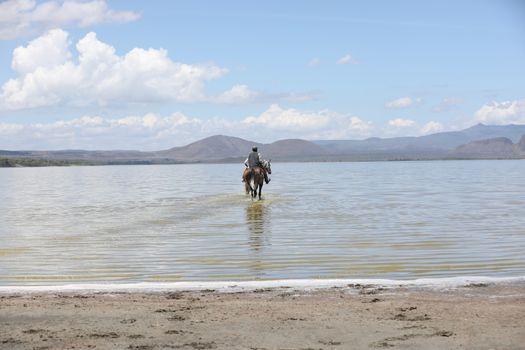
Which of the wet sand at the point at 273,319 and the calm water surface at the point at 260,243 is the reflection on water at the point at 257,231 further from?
the wet sand at the point at 273,319

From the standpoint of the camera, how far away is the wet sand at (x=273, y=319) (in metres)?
7.29

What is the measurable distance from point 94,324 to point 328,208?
20.7 m

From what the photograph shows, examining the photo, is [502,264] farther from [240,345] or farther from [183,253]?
[240,345]

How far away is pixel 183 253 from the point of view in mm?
15258

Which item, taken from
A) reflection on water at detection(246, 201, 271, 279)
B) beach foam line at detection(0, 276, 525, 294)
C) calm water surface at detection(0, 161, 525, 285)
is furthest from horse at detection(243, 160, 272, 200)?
beach foam line at detection(0, 276, 525, 294)

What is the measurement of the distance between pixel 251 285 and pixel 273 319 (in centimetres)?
257

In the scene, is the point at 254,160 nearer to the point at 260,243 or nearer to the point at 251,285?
the point at 260,243

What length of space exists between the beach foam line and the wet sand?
33 cm

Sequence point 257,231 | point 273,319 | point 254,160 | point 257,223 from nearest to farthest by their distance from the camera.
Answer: point 273,319 < point 257,231 < point 257,223 < point 254,160

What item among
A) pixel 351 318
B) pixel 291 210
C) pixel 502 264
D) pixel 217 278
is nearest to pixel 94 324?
pixel 351 318

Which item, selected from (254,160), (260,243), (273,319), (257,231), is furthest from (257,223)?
(273,319)

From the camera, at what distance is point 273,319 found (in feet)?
27.1

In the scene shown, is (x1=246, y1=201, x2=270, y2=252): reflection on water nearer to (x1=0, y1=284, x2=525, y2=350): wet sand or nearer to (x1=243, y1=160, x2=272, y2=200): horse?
(x1=243, y1=160, x2=272, y2=200): horse

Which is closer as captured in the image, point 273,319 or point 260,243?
point 273,319
